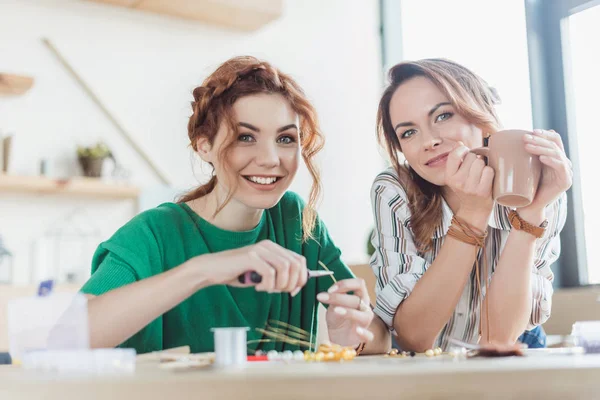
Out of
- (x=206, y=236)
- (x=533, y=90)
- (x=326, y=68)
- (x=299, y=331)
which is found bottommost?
(x=299, y=331)

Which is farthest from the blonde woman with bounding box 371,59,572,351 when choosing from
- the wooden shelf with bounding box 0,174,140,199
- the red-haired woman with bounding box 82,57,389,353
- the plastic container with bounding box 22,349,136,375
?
the wooden shelf with bounding box 0,174,140,199

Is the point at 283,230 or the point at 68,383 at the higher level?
the point at 283,230

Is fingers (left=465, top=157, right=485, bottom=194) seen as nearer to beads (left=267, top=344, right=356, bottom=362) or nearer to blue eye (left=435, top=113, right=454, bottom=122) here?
blue eye (left=435, top=113, right=454, bottom=122)

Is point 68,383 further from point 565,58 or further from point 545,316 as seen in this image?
point 565,58

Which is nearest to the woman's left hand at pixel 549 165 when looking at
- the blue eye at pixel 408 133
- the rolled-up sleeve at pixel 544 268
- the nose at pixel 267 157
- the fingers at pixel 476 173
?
the fingers at pixel 476 173

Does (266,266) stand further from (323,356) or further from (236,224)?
(236,224)

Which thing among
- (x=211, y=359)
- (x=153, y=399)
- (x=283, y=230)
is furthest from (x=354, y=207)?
(x=153, y=399)

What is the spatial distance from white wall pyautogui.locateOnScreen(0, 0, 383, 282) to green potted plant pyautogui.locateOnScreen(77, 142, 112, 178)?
85 millimetres

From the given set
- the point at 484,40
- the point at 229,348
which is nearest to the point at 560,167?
the point at 229,348

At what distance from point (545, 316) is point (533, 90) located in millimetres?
1780

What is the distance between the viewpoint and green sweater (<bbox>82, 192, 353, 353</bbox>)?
1232mm

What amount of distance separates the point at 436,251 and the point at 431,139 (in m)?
0.27

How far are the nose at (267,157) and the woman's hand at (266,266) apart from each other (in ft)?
1.30

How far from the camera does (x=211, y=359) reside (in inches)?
32.5
